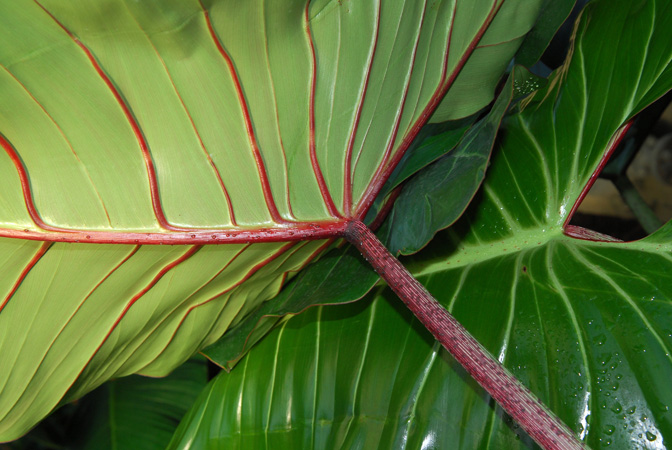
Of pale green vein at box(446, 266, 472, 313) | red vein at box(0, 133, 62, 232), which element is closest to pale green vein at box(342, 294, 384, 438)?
pale green vein at box(446, 266, 472, 313)

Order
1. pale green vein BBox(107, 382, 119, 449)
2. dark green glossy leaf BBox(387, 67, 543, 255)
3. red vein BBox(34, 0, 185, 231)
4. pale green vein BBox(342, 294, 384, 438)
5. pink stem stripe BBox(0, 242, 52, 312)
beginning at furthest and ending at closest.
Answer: pale green vein BBox(107, 382, 119, 449), pale green vein BBox(342, 294, 384, 438), dark green glossy leaf BBox(387, 67, 543, 255), pink stem stripe BBox(0, 242, 52, 312), red vein BBox(34, 0, 185, 231)

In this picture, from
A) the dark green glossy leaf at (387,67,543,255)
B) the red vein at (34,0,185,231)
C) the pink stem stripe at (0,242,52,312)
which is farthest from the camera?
the dark green glossy leaf at (387,67,543,255)

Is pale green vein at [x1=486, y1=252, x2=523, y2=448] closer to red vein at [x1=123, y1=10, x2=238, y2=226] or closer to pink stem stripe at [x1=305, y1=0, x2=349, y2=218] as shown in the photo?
pink stem stripe at [x1=305, y1=0, x2=349, y2=218]

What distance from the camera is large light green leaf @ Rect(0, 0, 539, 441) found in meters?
0.48

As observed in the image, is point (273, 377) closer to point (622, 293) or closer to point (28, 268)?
point (28, 268)

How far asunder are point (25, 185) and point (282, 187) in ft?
0.93

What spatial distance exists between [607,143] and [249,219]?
1.68ft

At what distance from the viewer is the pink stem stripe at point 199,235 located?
556 millimetres

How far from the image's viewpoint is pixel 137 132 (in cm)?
54

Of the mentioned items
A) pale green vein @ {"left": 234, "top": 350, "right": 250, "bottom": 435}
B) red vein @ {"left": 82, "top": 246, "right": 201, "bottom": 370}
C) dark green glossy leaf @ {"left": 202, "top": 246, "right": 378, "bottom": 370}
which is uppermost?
red vein @ {"left": 82, "top": 246, "right": 201, "bottom": 370}

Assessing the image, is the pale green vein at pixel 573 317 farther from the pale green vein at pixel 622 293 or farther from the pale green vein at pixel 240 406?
the pale green vein at pixel 240 406

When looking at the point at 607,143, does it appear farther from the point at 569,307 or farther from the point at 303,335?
the point at 303,335

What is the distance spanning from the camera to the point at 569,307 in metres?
0.68

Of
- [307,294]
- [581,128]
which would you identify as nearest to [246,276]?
[307,294]
